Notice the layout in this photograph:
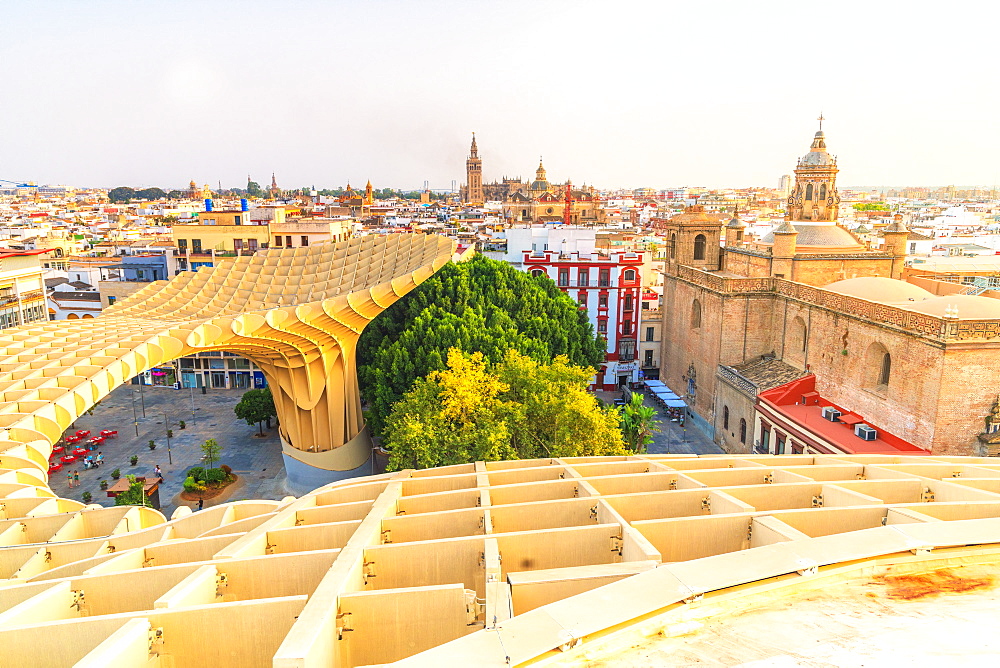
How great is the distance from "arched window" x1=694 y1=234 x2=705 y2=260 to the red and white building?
12.3 ft

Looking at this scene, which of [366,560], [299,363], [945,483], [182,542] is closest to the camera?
[366,560]

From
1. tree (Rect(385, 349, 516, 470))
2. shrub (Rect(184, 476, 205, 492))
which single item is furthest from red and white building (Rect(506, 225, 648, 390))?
shrub (Rect(184, 476, 205, 492))

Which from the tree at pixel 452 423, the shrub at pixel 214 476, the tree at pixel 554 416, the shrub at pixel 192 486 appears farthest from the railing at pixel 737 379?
the shrub at pixel 192 486

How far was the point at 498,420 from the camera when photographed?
23250mm

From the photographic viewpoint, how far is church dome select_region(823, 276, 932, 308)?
3019cm

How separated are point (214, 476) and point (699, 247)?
32.0 metres

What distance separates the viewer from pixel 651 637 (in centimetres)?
709

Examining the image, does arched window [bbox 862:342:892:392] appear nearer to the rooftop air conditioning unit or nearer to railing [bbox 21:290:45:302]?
the rooftop air conditioning unit

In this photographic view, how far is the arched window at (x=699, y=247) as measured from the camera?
144 ft

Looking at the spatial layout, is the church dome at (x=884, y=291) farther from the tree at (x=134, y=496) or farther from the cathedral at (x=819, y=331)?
the tree at (x=134, y=496)

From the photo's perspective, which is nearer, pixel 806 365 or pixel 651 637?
pixel 651 637

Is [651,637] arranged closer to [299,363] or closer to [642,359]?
[299,363]

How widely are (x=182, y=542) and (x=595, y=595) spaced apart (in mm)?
7585

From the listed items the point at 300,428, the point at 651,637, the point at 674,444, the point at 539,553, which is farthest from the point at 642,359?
the point at 651,637
